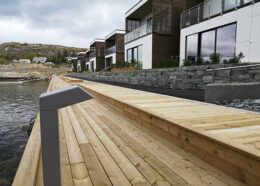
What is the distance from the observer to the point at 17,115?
14.4 metres

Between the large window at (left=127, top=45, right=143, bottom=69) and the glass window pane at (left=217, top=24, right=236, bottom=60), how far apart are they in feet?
26.1

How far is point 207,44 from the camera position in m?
12.4

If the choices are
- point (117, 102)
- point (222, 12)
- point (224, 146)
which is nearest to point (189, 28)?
point (222, 12)

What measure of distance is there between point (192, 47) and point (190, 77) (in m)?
4.74

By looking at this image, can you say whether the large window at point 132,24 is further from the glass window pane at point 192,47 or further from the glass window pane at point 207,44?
the glass window pane at point 207,44

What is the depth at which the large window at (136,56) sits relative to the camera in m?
19.0

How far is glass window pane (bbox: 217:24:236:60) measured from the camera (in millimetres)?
10500

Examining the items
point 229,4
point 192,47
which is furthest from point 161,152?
point 192,47

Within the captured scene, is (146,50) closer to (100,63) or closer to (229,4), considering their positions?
(229,4)

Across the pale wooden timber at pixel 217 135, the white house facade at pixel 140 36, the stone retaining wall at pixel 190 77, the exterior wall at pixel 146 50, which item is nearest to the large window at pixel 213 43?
the stone retaining wall at pixel 190 77

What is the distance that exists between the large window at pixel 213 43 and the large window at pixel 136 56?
5674 millimetres

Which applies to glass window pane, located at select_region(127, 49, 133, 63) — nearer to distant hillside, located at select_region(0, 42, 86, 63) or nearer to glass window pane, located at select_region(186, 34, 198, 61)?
glass window pane, located at select_region(186, 34, 198, 61)

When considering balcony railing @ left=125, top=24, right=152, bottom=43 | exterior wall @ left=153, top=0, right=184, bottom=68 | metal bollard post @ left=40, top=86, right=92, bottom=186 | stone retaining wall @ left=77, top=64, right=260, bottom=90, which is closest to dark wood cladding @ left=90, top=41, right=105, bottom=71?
balcony railing @ left=125, top=24, right=152, bottom=43

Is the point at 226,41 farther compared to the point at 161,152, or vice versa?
the point at 226,41
